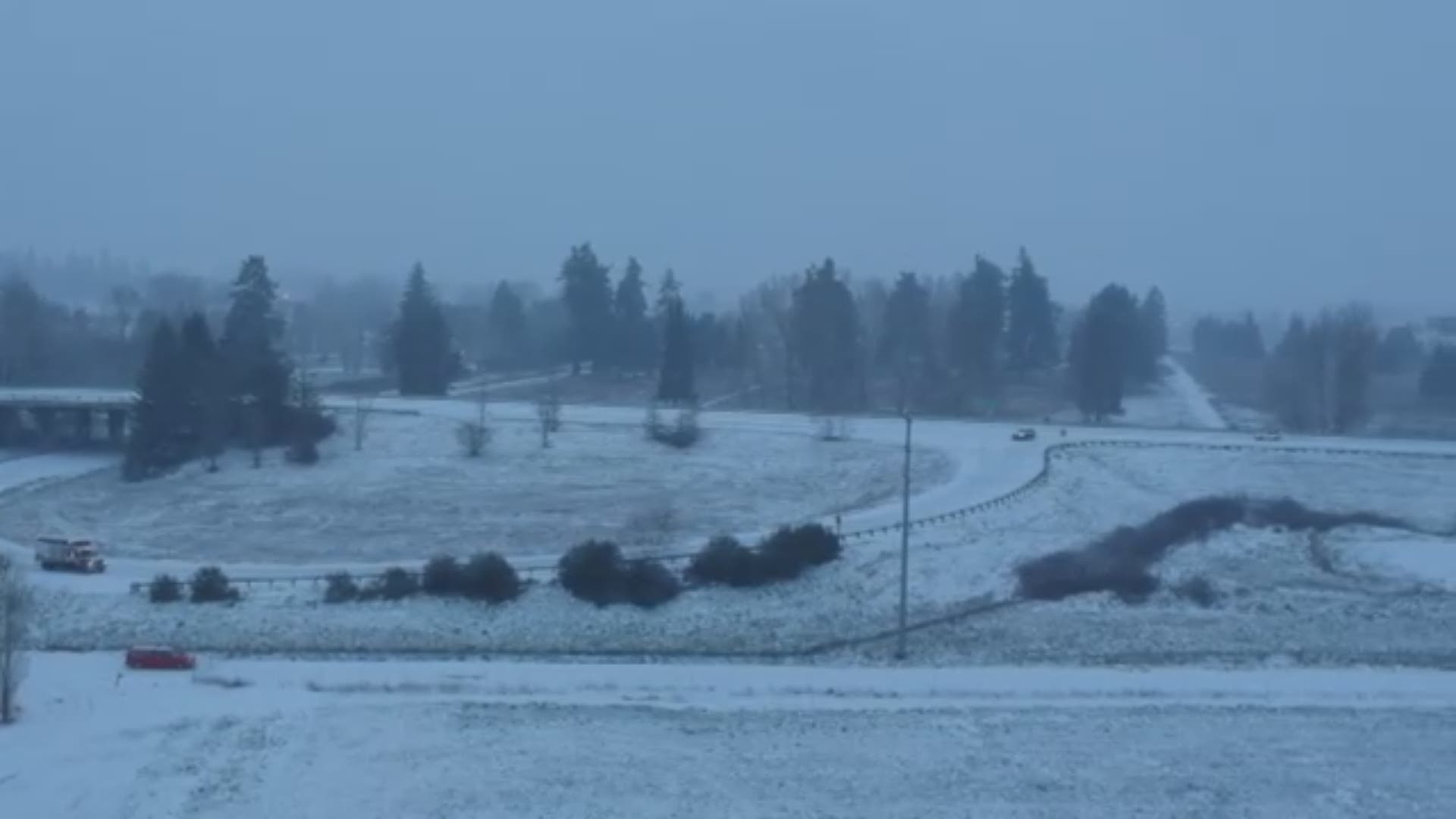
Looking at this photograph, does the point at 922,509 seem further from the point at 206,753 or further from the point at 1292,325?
the point at 1292,325

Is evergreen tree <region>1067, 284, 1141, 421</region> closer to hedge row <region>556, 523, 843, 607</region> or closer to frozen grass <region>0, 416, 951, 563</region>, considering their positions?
frozen grass <region>0, 416, 951, 563</region>

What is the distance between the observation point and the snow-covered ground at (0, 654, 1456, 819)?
18469 millimetres

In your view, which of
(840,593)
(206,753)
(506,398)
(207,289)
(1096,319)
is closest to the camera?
(206,753)

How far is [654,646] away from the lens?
87.9ft

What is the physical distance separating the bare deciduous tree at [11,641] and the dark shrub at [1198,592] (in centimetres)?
1922

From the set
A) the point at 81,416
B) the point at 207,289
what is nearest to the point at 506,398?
the point at 81,416

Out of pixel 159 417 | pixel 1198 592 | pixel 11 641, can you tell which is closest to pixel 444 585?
pixel 11 641

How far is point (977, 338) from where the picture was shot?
62.2m

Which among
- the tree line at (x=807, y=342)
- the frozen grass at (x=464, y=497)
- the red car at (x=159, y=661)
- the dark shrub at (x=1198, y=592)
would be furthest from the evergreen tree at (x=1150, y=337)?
the red car at (x=159, y=661)

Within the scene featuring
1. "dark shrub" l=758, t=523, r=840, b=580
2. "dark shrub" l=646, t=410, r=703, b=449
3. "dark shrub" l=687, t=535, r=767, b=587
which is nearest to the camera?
"dark shrub" l=687, t=535, r=767, b=587

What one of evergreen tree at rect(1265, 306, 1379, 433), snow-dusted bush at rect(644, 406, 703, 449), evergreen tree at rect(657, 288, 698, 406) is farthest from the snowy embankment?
evergreen tree at rect(1265, 306, 1379, 433)

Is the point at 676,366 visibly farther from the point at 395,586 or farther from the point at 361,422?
the point at 395,586

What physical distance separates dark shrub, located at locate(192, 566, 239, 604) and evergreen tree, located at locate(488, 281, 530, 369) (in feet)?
157

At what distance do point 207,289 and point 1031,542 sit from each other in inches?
4584
